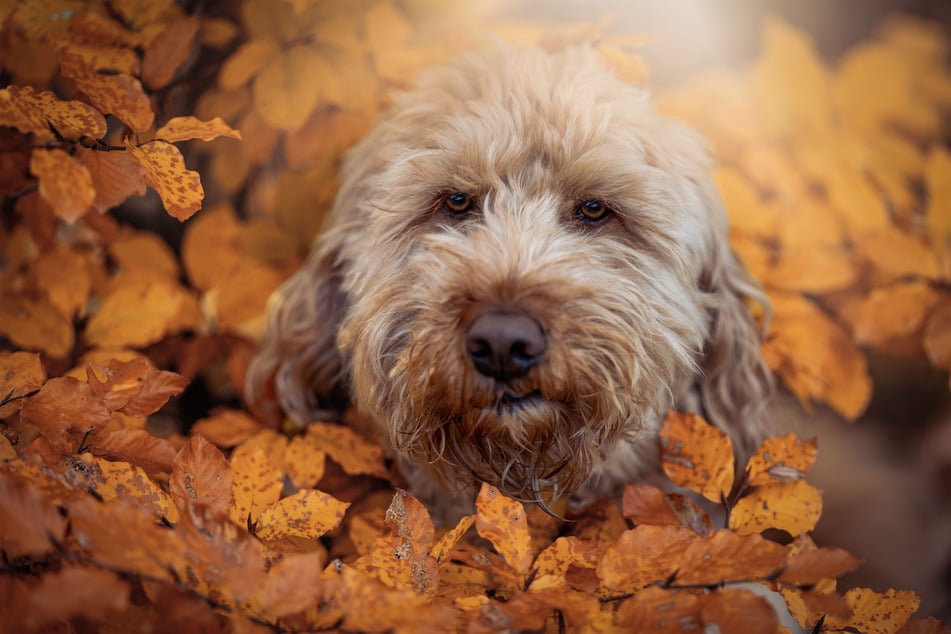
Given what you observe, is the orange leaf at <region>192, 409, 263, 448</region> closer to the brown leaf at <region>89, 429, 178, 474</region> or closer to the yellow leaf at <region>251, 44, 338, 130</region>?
the brown leaf at <region>89, 429, 178, 474</region>

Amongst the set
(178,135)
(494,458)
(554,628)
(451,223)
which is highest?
(178,135)

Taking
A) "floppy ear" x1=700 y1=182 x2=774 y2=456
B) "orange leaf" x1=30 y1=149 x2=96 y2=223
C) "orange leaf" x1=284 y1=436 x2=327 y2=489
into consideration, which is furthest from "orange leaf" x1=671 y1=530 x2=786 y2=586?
"orange leaf" x1=30 y1=149 x2=96 y2=223

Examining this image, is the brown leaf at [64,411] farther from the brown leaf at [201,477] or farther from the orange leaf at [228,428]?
the orange leaf at [228,428]

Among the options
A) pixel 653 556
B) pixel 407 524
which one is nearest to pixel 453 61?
pixel 407 524

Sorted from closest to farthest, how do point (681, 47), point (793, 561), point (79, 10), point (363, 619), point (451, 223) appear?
point (363, 619) < point (793, 561) < point (79, 10) < point (451, 223) < point (681, 47)

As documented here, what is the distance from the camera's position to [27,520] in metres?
1.25

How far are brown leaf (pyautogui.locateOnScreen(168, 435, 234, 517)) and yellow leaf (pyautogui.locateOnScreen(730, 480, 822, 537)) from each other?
1068 millimetres

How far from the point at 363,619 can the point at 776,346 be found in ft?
5.30

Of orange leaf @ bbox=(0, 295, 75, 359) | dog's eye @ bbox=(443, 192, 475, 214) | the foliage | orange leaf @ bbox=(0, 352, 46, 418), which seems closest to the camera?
the foliage

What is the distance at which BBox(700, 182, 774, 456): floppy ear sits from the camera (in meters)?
2.17

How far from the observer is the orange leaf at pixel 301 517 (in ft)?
5.24

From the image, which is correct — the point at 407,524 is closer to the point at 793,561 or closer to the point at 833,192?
the point at 793,561

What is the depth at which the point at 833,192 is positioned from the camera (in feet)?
8.23

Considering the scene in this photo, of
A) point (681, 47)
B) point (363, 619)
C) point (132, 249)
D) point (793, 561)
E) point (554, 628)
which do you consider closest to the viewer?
point (363, 619)
